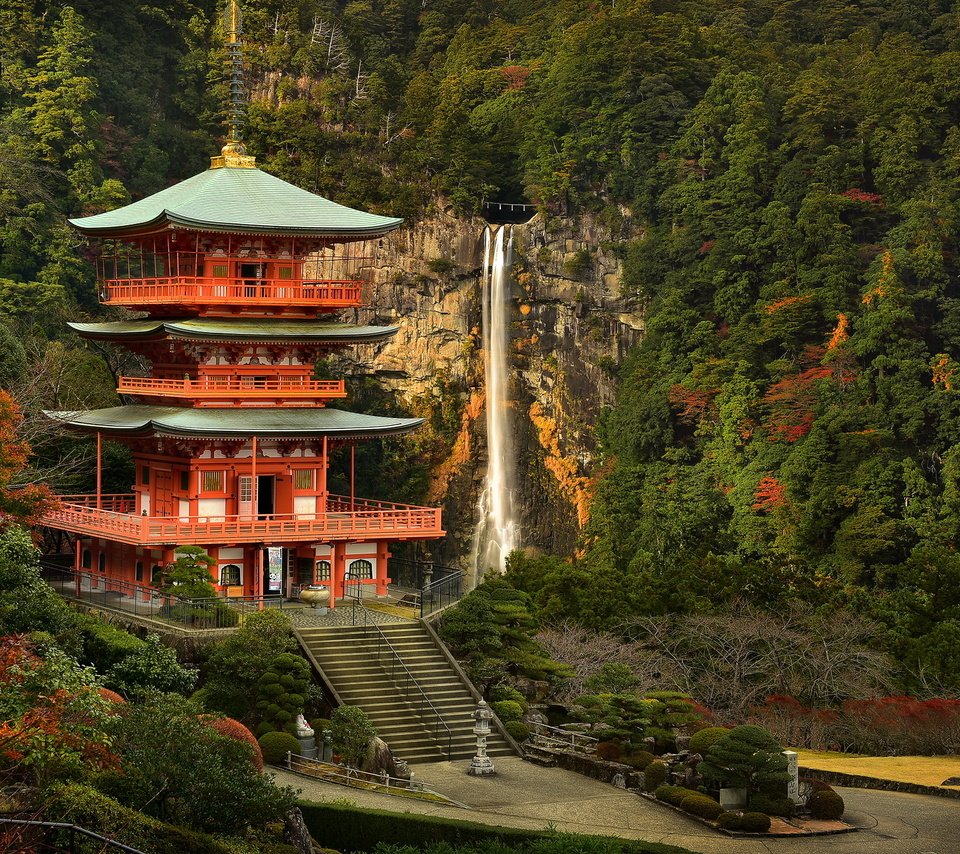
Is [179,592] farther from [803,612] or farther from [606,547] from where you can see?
[606,547]

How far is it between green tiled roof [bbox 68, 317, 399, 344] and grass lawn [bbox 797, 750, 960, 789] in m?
14.6

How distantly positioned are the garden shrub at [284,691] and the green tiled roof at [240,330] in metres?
10.1

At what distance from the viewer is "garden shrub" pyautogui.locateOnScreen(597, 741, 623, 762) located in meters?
35.1

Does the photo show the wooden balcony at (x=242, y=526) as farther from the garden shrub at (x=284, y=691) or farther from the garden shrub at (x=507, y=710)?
the garden shrub at (x=507, y=710)

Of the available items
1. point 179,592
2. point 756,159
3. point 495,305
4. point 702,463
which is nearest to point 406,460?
point 495,305

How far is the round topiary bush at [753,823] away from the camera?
3130cm

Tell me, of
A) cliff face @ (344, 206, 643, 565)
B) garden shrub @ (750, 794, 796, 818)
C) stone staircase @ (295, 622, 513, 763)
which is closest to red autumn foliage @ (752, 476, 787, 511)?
cliff face @ (344, 206, 643, 565)

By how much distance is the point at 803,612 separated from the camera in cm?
4544

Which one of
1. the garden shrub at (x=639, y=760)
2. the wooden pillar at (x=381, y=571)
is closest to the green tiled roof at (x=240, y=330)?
the wooden pillar at (x=381, y=571)

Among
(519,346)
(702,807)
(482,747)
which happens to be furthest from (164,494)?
(519,346)

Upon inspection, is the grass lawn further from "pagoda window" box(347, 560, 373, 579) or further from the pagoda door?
the pagoda door

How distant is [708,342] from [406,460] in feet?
45.3

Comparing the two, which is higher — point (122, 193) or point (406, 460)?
point (122, 193)

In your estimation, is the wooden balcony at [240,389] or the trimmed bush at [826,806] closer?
the trimmed bush at [826,806]
